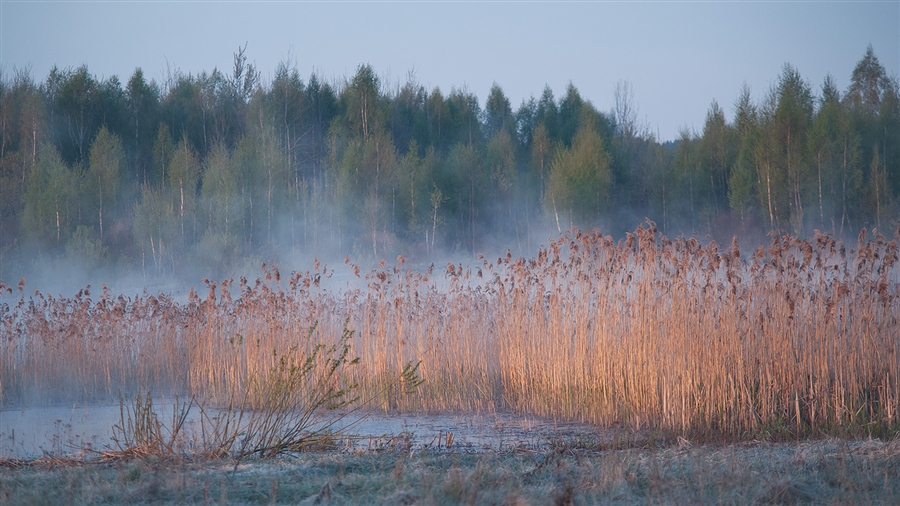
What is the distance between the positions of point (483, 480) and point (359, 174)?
1931 cm

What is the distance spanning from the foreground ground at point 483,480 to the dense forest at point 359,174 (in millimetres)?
15686

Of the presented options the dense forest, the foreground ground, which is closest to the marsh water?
the foreground ground

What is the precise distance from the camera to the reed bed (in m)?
5.70

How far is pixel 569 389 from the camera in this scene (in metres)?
6.63

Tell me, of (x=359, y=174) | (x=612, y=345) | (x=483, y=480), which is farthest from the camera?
(x=359, y=174)

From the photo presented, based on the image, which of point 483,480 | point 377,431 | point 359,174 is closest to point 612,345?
point 377,431

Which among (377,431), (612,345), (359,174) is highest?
(359,174)

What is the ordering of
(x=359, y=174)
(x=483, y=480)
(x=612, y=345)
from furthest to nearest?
(x=359, y=174), (x=612, y=345), (x=483, y=480)

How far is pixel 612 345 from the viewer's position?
6262 millimetres

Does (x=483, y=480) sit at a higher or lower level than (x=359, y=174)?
lower

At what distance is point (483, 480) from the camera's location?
354 centimetres

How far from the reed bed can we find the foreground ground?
45.3 inches

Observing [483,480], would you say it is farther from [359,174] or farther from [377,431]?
[359,174]

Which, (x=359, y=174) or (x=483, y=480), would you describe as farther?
(x=359, y=174)
